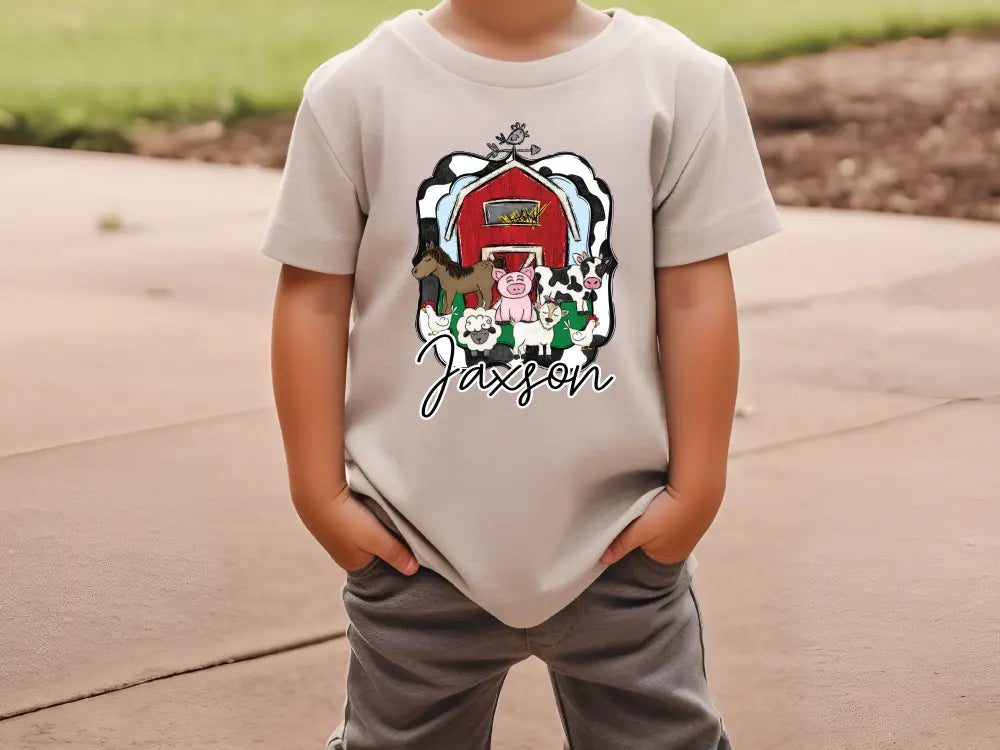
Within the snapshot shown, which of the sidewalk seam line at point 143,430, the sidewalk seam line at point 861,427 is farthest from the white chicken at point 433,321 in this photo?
the sidewalk seam line at point 143,430

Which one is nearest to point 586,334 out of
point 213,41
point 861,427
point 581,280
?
point 581,280

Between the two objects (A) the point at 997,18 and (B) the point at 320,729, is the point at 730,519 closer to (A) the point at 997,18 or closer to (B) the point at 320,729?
(B) the point at 320,729

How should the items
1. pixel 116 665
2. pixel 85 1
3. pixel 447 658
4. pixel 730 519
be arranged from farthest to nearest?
pixel 85 1, pixel 730 519, pixel 116 665, pixel 447 658

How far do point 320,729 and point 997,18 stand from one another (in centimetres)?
811

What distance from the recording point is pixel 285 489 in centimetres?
300

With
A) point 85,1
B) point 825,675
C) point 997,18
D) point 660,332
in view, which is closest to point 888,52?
point 997,18

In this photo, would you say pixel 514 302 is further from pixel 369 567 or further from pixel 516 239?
pixel 369 567

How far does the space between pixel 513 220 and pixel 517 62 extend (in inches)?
6.0

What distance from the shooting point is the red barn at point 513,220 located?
1.46 m

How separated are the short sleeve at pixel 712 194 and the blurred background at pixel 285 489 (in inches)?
36.0

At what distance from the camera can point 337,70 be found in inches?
58.2

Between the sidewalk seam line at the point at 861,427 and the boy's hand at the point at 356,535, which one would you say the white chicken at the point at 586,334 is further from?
the sidewalk seam line at the point at 861,427

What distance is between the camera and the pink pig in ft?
4.83

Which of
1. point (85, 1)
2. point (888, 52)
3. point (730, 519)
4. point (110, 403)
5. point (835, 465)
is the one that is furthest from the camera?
point (85, 1)
